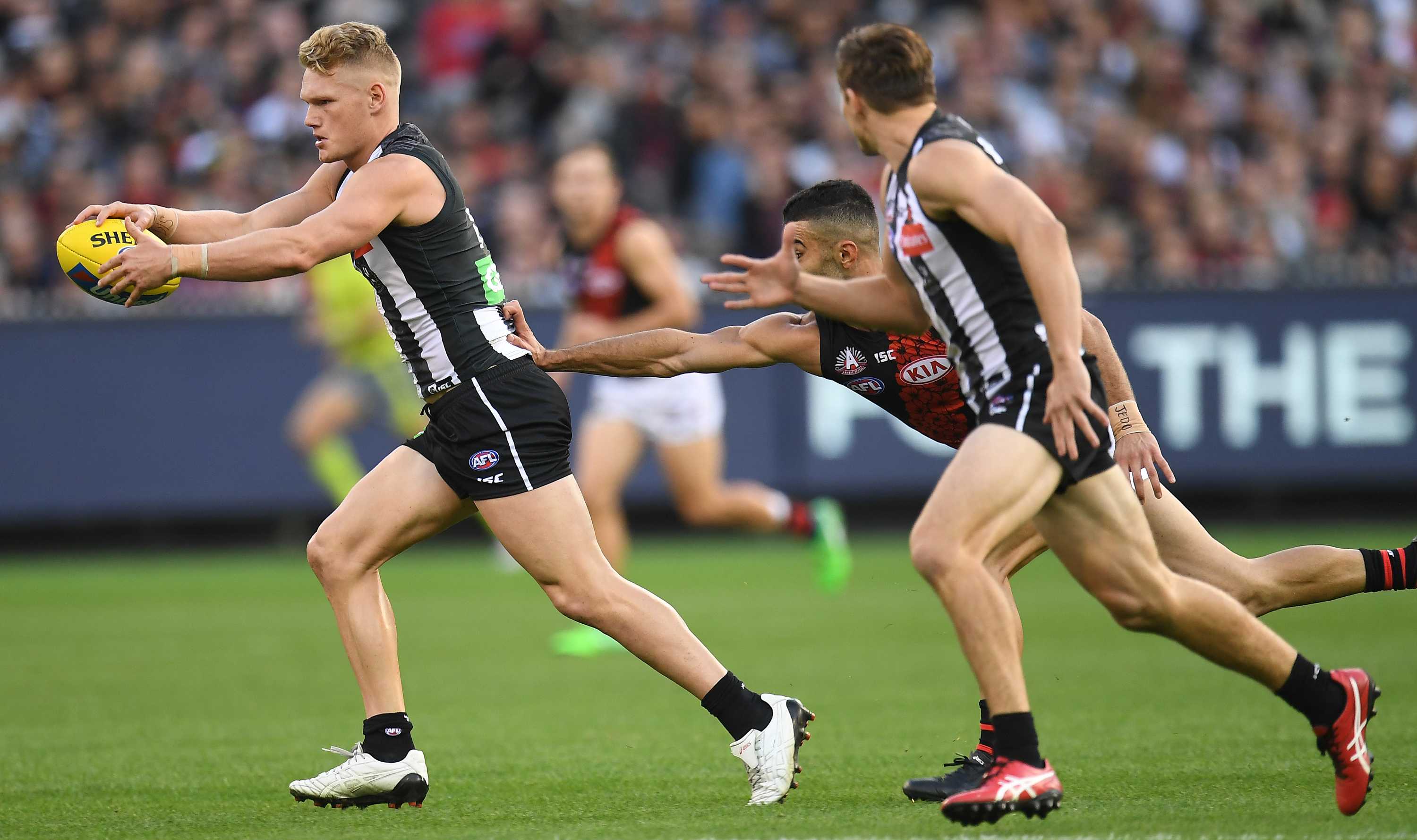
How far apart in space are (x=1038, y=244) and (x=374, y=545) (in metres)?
2.55

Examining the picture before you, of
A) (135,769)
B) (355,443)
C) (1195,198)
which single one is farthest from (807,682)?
(1195,198)

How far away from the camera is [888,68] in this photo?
5.21m

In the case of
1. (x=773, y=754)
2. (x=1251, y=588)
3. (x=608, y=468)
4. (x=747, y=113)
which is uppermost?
(x=747, y=113)

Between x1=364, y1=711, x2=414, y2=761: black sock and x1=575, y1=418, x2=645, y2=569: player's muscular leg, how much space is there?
437cm

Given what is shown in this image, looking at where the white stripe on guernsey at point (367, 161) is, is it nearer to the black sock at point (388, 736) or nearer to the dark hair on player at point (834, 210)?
the dark hair on player at point (834, 210)

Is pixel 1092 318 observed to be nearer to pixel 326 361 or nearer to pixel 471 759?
pixel 471 759

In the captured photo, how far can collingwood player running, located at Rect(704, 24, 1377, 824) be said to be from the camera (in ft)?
16.3

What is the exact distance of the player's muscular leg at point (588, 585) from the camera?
5914 millimetres

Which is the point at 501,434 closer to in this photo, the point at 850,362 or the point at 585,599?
the point at 585,599

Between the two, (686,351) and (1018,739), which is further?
(686,351)

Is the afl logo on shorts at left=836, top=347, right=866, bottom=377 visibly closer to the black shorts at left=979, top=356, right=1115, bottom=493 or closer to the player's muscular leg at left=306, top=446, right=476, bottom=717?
the black shorts at left=979, top=356, right=1115, bottom=493

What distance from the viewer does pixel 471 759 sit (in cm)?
687

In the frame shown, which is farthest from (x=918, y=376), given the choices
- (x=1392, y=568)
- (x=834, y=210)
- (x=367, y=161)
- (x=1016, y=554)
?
(x=367, y=161)

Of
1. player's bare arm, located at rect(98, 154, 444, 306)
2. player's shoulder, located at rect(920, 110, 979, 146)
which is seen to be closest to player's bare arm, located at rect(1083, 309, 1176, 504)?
player's shoulder, located at rect(920, 110, 979, 146)
